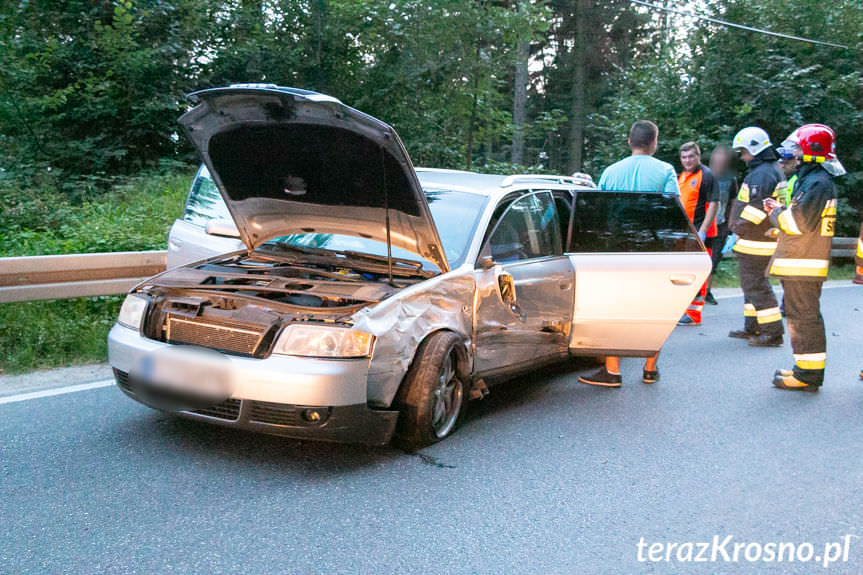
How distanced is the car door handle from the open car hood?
2.03 m

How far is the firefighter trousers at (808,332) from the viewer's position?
5.82m

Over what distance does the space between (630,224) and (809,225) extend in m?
1.43

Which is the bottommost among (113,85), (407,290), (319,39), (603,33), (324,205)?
(407,290)

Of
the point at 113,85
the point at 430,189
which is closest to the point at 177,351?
the point at 430,189

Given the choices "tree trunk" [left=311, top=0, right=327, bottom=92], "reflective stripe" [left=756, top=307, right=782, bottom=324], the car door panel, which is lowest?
"reflective stripe" [left=756, top=307, right=782, bottom=324]

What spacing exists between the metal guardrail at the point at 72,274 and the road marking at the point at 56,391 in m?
1.08

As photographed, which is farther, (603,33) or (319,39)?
(603,33)

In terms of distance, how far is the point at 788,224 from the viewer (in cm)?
589

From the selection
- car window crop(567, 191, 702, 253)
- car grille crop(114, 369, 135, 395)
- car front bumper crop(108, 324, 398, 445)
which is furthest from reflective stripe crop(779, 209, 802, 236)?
car grille crop(114, 369, 135, 395)

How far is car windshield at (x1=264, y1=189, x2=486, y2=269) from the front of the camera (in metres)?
4.61

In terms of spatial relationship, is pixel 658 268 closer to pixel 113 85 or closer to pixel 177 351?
pixel 177 351

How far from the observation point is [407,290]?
399 centimetres

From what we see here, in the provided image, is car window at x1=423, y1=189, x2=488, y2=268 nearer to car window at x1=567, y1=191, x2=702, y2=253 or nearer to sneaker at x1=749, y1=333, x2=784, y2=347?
car window at x1=567, y1=191, x2=702, y2=253

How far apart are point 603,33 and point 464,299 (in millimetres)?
24438
